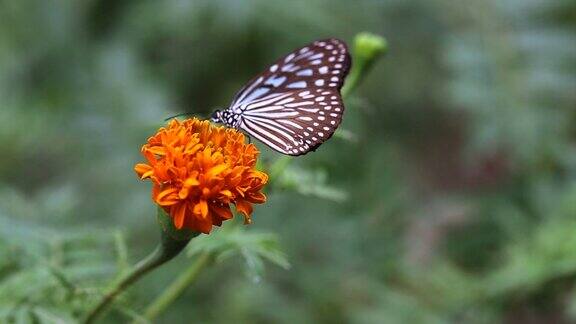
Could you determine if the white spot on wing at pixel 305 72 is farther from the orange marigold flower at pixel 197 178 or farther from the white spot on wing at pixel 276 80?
the orange marigold flower at pixel 197 178

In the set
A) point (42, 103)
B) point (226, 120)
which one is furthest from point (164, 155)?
point (42, 103)

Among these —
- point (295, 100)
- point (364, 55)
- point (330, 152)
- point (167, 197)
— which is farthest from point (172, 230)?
point (330, 152)

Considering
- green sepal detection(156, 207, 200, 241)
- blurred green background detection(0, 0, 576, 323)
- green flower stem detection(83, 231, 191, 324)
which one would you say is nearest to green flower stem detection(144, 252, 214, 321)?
green flower stem detection(83, 231, 191, 324)

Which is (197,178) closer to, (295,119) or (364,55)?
(295,119)

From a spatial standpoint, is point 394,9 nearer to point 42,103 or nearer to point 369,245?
point 369,245

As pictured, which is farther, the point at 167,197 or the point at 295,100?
the point at 295,100

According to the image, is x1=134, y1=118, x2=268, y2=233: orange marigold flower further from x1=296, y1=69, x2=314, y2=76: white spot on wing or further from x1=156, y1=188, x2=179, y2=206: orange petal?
x1=296, y1=69, x2=314, y2=76: white spot on wing

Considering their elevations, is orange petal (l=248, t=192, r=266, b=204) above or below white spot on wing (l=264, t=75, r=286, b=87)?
above

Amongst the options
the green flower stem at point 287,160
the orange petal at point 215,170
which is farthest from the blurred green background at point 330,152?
the orange petal at point 215,170
